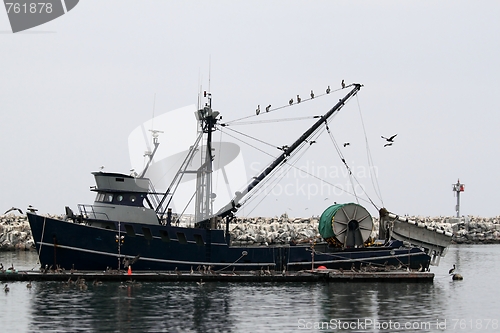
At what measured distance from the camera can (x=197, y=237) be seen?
1596 inches

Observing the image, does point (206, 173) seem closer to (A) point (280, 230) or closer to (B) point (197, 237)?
(B) point (197, 237)

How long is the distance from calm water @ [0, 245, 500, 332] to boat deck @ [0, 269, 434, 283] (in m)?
0.38

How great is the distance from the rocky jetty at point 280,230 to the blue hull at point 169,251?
14.0m

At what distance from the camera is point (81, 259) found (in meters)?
39.2

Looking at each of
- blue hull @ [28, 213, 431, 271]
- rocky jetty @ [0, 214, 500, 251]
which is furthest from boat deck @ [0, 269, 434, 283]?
rocky jetty @ [0, 214, 500, 251]

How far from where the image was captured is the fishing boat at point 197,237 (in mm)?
39031

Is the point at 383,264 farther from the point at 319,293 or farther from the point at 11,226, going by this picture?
the point at 11,226

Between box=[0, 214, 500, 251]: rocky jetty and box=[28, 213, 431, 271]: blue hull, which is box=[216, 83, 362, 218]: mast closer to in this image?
box=[28, 213, 431, 271]: blue hull

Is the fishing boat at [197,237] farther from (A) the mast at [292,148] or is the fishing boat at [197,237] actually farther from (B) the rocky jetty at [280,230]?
(B) the rocky jetty at [280,230]

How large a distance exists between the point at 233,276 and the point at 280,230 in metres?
41.5

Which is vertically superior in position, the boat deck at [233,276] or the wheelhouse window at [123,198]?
the wheelhouse window at [123,198]

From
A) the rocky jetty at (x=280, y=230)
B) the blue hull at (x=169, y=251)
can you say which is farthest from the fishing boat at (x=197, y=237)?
the rocky jetty at (x=280, y=230)

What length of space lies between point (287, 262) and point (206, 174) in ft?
20.6

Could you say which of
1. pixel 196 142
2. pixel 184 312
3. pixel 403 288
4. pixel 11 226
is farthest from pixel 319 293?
pixel 11 226
